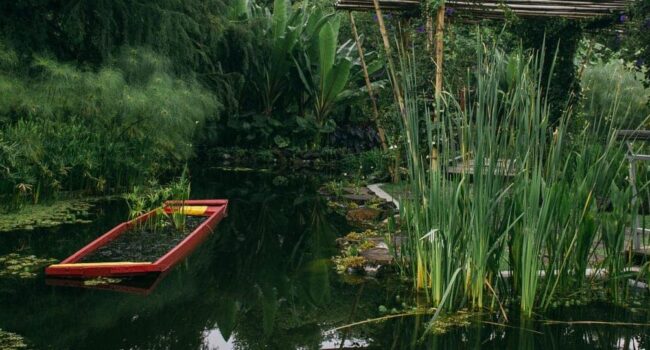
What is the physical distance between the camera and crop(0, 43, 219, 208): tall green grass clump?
8.13 meters

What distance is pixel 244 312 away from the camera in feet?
16.5

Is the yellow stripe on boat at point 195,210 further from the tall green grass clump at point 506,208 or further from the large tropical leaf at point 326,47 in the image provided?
the large tropical leaf at point 326,47

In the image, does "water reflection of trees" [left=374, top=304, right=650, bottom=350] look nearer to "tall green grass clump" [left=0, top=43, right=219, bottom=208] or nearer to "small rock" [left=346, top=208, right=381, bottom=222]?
"small rock" [left=346, top=208, right=381, bottom=222]

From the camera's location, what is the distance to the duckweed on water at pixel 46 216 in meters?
7.34

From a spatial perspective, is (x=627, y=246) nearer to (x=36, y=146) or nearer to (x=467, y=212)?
(x=467, y=212)

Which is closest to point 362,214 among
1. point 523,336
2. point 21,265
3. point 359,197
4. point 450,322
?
point 359,197

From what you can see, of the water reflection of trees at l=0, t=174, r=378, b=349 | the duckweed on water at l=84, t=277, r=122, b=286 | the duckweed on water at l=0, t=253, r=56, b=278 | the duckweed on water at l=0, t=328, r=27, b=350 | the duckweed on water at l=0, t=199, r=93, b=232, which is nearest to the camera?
the duckweed on water at l=0, t=328, r=27, b=350

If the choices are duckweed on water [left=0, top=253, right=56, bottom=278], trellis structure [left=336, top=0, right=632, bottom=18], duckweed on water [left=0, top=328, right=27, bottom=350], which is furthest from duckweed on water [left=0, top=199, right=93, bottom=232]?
trellis structure [left=336, top=0, right=632, bottom=18]

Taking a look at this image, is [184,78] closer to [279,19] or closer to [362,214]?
[279,19]

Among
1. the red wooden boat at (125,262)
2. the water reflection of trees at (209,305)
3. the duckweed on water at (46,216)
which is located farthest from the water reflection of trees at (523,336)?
the duckweed on water at (46,216)

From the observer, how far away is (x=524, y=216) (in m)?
4.32

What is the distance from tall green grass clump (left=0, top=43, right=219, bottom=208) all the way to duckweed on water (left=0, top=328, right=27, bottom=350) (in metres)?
3.56

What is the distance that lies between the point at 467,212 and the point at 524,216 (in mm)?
331

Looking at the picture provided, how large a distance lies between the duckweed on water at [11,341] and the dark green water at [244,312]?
0.18 ft
